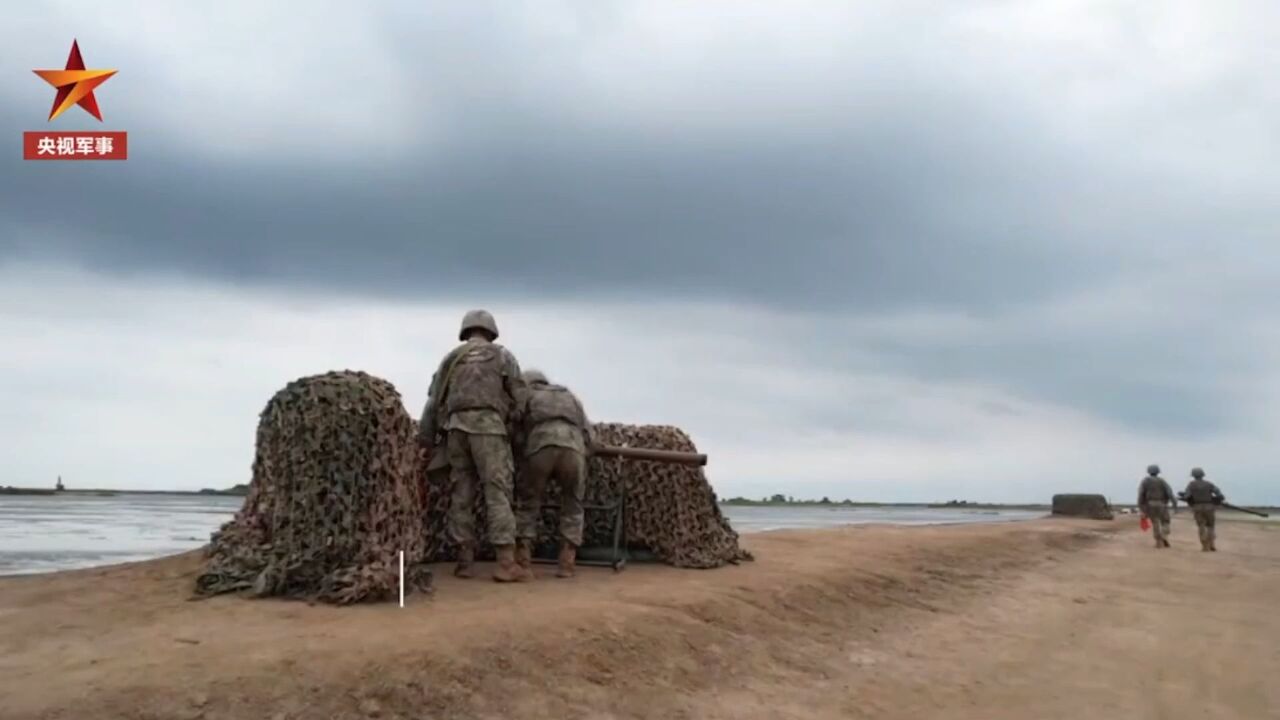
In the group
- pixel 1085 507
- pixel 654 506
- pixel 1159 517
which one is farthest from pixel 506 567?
pixel 1085 507

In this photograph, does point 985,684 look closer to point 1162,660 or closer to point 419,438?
point 1162,660

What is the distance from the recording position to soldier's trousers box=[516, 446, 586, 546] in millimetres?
10555

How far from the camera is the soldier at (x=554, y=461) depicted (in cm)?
1055

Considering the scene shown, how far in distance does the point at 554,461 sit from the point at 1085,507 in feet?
137

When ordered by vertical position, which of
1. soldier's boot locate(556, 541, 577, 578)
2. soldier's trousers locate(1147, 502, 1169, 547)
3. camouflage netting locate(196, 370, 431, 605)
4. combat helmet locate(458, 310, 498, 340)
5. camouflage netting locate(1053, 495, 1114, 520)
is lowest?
camouflage netting locate(1053, 495, 1114, 520)

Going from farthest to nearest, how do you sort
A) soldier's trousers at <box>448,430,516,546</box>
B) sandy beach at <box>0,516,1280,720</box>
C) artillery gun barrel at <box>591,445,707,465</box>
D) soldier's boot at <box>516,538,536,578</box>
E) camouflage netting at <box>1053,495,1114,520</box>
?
camouflage netting at <box>1053,495,1114,520</box>, artillery gun barrel at <box>591,445,707,465</box>, soldier's boot at <box>516,538,536,578</box>, soldier's trousers at <box>448,430,516,546</box>, sandy beach at <box>0,516,1280,720</box>

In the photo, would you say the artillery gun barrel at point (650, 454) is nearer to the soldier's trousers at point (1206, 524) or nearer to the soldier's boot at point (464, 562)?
the soldier's boot at point (464, 562)

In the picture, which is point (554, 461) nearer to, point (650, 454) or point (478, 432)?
point (478, 432)

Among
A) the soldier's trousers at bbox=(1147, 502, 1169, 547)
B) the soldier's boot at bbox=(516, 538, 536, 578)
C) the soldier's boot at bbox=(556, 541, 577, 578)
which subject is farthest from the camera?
the soldier's trousers at bbox=(1147, 502, 1169, 547)

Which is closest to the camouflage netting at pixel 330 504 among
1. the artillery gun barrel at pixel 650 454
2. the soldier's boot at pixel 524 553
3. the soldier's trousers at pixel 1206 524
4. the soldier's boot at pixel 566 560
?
the soldier's boot at pixel 524 553

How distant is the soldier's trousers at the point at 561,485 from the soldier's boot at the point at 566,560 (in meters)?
0.07

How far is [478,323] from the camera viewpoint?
10.5 meters

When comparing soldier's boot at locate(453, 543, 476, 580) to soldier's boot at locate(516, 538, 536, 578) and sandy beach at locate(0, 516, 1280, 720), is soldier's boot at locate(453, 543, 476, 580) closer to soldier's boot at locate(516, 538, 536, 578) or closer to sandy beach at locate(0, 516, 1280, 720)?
sandy beach at locate(0, 516, 1280, 720)

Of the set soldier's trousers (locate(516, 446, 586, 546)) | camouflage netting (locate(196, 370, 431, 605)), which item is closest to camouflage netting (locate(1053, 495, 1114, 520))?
soldier's trousers (locate(516, 446, 586, 546))
